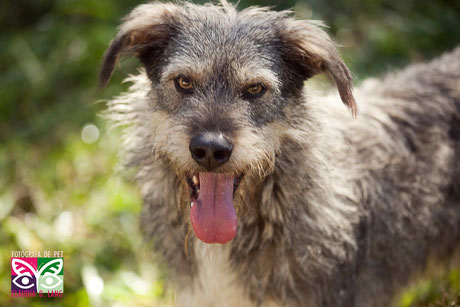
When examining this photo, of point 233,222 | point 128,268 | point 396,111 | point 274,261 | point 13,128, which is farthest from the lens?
point 13,128

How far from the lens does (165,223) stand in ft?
10.1

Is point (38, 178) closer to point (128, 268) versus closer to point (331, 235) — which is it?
point (128, 268)

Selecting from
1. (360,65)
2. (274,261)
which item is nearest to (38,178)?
(274,261)

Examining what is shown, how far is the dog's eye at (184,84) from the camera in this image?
2762 mm

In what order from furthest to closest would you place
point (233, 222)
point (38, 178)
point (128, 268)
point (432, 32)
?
point (432, 32) → point (38, 178) → point (128, 268) → point (233, 222)

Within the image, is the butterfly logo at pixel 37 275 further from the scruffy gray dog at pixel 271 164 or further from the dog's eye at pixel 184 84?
the dog's eye at pixel 184 84

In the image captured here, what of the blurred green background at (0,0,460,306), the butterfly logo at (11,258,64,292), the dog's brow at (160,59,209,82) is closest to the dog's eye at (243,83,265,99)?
the dog's brow at (160,59,209,82)

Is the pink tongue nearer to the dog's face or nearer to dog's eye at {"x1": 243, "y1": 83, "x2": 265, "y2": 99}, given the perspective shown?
the dog's face

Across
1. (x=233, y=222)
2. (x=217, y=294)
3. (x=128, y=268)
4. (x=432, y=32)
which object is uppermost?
(x=432, y=32)

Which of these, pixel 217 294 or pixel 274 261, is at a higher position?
pixel 274 261

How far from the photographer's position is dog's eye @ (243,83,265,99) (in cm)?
274

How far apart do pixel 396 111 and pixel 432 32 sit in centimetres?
359

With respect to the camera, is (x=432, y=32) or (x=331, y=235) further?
(x=432, y=32)

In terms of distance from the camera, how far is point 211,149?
247 cm
